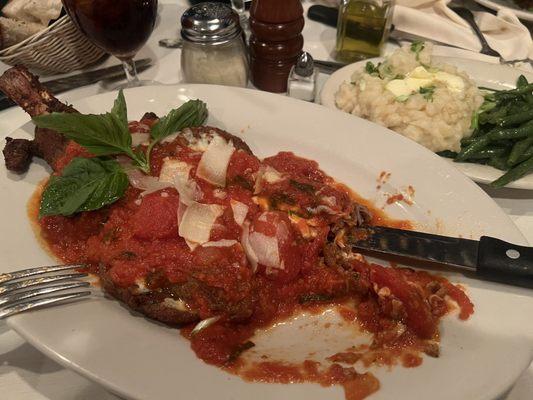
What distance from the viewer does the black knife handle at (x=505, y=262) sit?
204cm

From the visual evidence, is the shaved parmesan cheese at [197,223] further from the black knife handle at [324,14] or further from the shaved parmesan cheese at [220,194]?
the black knife handle at [324,14]

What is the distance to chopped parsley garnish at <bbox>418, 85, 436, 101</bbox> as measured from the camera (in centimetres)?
316

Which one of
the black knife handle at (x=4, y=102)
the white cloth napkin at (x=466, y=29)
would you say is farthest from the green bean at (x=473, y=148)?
the black knife handle at (x=4, y=102)

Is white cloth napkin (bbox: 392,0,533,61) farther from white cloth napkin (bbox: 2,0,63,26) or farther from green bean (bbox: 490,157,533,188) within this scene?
white cloth napkin (bbox: 2,0,63,26)

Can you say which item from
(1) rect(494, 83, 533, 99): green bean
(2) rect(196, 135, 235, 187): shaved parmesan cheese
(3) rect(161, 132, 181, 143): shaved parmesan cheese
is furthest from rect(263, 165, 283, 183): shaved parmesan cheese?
(1) rect(494, 83, 533, 99): green bean


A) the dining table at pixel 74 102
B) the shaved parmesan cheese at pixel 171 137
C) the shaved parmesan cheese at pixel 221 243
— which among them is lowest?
the dining table at pixel 74 102

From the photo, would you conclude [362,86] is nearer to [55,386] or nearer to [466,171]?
[466,171]

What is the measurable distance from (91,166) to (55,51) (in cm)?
158

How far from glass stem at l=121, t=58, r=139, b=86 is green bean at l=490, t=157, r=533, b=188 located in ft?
8.69

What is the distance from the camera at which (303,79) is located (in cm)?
349

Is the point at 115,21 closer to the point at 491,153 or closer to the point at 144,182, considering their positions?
the point at 144,182

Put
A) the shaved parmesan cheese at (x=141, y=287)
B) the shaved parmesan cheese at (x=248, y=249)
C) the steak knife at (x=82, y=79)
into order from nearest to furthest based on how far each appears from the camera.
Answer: the shaved parmesan cheese at (x=141, y=287), the shaved parmesan cheese at (x=248, y=249), the steak knife at (x=82, y=79)

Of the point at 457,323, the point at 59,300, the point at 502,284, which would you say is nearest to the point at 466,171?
the point at 502,284

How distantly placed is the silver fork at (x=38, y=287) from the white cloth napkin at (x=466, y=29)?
3532 millimetres
